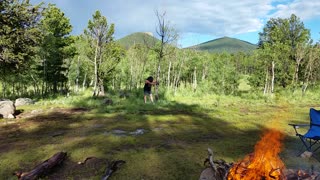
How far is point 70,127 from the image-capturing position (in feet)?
40.0

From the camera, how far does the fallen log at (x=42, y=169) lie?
6.13 m

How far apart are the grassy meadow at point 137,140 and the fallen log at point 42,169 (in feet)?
0.50

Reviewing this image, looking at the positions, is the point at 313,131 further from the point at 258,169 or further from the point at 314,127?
the point at 258,169

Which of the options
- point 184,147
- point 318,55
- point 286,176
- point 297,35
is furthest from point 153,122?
point 297,35

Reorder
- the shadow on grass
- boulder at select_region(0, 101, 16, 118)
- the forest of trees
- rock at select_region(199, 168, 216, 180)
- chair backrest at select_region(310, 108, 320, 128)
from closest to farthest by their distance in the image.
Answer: rock at select_region(199, 168, 216, 180)
the shadow on grass
chair backrest at select_region(310, 108, 320, 128)
boulder at select_region(0, 101, 16, 118)
the forest of trees

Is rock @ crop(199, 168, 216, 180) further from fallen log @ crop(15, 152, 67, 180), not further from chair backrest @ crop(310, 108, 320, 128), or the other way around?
chair backrest @ crop(310, 108, 320, 128)

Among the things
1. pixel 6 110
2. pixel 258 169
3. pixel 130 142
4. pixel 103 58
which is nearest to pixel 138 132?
pixel 130 142

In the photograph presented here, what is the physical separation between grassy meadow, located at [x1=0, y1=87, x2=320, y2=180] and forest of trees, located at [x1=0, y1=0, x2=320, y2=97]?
305 inches

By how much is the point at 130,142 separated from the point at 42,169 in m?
3.36

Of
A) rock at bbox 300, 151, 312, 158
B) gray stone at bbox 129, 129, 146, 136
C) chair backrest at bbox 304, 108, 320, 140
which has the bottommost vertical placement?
gray stone at bbox 129, 129, 146, 136

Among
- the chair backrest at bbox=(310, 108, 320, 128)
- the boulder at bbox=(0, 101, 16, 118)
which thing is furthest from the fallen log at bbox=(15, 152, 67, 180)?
the boulder at bbox=(0, 101, 16, 118)

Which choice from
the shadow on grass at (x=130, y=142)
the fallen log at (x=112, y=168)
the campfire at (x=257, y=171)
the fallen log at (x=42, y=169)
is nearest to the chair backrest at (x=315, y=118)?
the shadow on grass at (x=130, y=142)

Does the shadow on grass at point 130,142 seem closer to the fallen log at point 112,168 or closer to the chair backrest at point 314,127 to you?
the fallen log at point 112,168

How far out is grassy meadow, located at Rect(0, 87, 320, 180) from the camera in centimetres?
707
